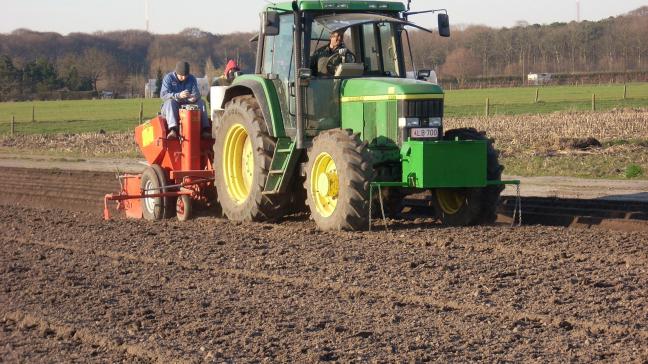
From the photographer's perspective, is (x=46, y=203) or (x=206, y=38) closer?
(x=46, y=203)

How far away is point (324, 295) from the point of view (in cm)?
792

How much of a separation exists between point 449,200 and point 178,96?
13.0ft

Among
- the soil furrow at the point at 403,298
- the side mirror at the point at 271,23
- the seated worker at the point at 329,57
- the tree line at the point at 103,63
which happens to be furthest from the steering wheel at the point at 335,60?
the tree line at the point at 103,63

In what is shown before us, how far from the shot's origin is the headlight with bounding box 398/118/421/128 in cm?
1106

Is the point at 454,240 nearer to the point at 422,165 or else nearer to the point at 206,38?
the point at 422,165

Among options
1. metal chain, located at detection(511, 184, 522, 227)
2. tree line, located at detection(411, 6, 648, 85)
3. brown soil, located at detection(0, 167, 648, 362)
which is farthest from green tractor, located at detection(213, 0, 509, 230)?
tree line, located at detection(411, 6, 648, 85)

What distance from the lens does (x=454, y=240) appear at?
1040 centimetres

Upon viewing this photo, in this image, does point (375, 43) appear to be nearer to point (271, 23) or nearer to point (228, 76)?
point (271, 23)

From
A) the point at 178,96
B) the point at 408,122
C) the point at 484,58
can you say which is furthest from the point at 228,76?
the point at 484,58

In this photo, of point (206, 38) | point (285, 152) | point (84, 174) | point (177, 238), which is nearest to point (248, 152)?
point (285, 152)

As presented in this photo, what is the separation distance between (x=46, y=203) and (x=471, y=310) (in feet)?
36.7

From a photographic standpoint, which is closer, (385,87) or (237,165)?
(385,87)

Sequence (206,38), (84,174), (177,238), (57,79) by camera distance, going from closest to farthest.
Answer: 1. (177,238)
2. (84,174)
3. (206,38)
4. (57,79)

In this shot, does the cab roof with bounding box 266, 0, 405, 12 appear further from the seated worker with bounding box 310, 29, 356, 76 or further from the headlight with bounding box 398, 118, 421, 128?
the headlight with bounding box 398, 118, 421, 128
